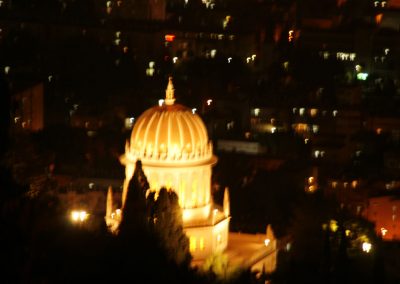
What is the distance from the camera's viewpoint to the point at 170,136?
1425 inches

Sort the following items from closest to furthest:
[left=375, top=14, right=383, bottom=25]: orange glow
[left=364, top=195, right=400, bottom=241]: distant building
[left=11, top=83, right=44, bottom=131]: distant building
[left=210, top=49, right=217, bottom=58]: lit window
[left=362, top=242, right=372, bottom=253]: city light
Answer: [left=362, top=242, right=372, bottom=253]: city light
[left=364, top=195, right=400, bottom=241]: distant building
[left=11, top=83, right=44, bottom=131]: distant building
[left=210, top=49, right=217, bottom=58]: lit window
[left=375, top=14, right=383, bottom=25]: orange glow

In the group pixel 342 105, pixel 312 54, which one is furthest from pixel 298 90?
pixel 312 54

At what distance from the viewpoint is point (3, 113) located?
20.3 m

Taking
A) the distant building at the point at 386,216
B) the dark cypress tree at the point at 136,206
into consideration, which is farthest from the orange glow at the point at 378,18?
the dark cypress tree at the point at 136,206

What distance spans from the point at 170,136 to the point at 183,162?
0.78 m

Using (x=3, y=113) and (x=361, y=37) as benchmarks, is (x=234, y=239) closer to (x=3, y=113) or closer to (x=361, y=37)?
(x=3, y=113)

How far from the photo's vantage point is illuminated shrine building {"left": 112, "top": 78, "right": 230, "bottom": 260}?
3616 centimetres

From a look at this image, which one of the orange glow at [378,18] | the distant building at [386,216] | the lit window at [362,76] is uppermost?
the orange glow at [378,18]

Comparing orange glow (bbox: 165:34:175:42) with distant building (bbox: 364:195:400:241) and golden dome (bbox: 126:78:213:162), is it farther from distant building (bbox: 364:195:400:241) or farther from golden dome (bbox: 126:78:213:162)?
golden dome (bbox: 126:78:213:162)

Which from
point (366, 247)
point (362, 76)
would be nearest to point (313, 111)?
point (362, 76)

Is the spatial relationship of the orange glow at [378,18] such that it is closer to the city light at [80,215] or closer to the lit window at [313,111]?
the lit window at [313,111]

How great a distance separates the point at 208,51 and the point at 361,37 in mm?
8525

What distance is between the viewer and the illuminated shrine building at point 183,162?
3616cm

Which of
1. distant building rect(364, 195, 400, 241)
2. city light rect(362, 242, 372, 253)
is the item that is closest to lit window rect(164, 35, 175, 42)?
distant building rect(364, 195, 400, 241)
